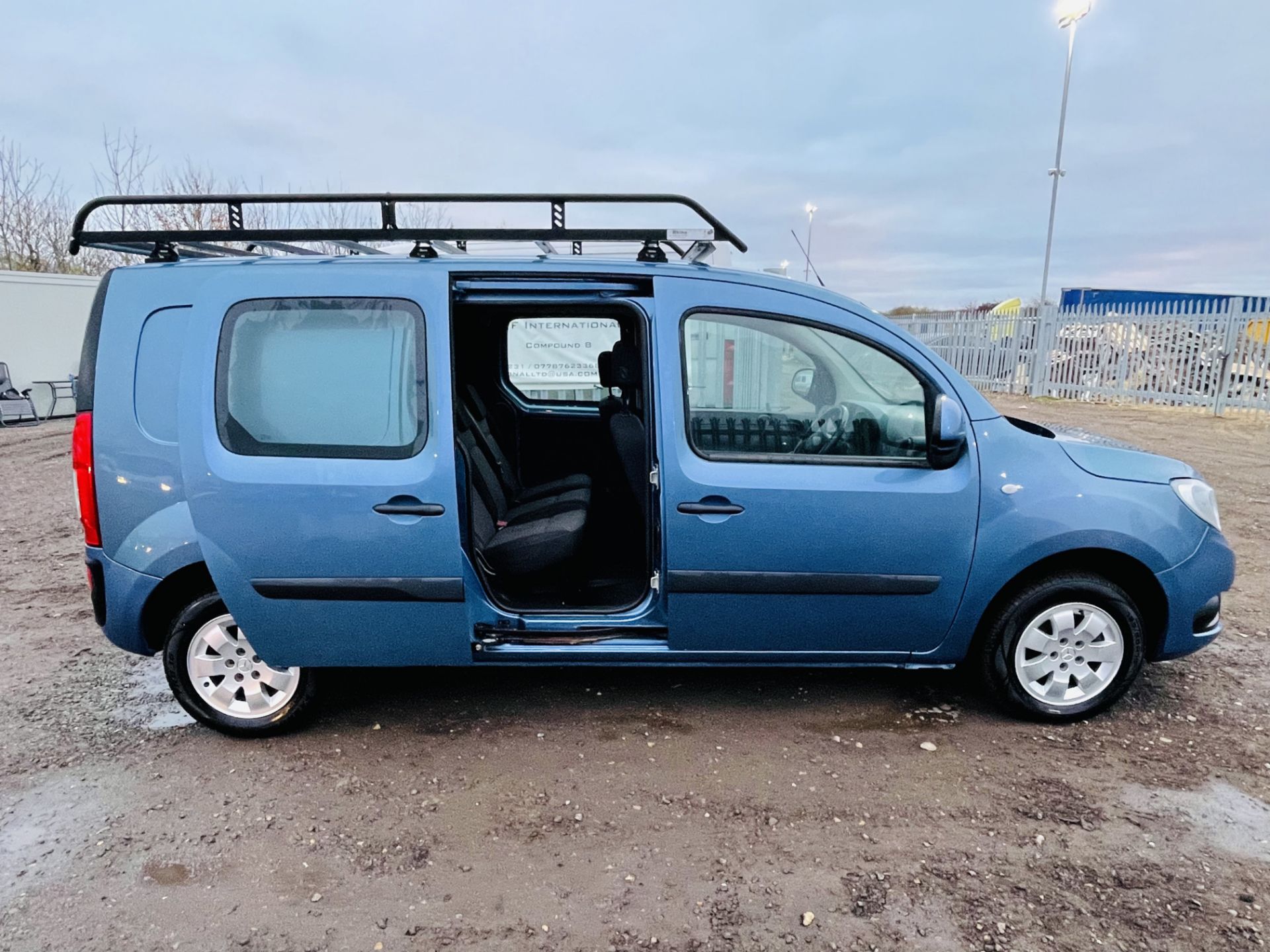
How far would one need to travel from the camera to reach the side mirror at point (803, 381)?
3.04 m

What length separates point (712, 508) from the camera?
2.83 meters

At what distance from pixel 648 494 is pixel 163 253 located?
2.09m

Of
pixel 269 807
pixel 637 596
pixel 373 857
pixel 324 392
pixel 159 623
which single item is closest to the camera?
pixel 373 857

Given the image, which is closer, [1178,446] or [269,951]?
[269,951]

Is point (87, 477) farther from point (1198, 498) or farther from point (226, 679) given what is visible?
point (1198, 498)

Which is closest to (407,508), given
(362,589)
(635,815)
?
(362,589)

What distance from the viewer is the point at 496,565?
11.0ft

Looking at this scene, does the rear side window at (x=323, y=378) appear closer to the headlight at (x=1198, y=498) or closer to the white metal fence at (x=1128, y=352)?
the headlight at (x=1198, y=498)

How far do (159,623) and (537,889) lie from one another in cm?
185

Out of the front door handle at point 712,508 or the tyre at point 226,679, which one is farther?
the tyre at point 226,679

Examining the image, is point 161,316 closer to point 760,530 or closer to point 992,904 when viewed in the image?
point 760,530

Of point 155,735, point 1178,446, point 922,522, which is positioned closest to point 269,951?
point 155,735

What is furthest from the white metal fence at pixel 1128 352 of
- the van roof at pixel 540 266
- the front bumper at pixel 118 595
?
the front bumper at pixel 118 595

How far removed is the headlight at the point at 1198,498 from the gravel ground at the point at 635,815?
84cm
